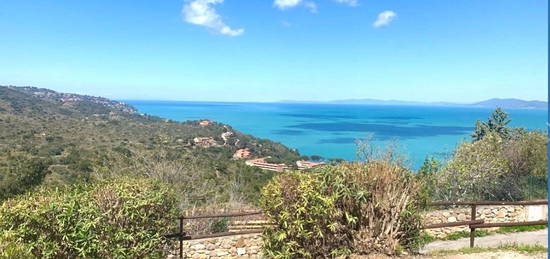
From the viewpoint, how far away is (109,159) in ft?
84.7

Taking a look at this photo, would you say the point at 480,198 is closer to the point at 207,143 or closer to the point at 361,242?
the point at 361,242

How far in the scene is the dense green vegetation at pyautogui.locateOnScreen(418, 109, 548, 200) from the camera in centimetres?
1394

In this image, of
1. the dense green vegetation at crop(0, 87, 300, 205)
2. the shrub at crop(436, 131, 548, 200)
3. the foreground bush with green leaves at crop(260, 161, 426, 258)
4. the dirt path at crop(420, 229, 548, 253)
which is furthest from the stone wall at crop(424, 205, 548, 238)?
the dense green vegetation at crop(0, 87, 300, 205)

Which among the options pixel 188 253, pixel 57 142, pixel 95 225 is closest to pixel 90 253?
pixel 95 225

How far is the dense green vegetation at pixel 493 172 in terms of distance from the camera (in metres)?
13.9

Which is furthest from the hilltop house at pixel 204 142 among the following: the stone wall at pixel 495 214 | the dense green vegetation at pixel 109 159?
the stone wall at pixel 495 214

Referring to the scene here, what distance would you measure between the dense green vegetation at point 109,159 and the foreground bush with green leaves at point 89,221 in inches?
84.7

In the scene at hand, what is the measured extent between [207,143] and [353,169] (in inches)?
2189

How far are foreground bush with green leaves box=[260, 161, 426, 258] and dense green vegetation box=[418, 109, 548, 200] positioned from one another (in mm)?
9198

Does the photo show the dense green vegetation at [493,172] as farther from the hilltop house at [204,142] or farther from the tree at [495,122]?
the hilltop house at [204,142]

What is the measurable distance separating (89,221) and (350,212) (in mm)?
3143

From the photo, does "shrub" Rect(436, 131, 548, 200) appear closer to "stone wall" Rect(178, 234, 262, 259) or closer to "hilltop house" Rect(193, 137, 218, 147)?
"stone wall" Rect(178, 234, 262, 259)

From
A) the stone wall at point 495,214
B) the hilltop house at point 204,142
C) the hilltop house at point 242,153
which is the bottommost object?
the hilltop house at point 242,153

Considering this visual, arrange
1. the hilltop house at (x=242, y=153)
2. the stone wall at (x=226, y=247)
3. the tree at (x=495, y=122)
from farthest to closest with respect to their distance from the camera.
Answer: the hilltop house at (x=242, y=153), the tree at (x=495, y=122), the stone wall at (x=226, y=247)
